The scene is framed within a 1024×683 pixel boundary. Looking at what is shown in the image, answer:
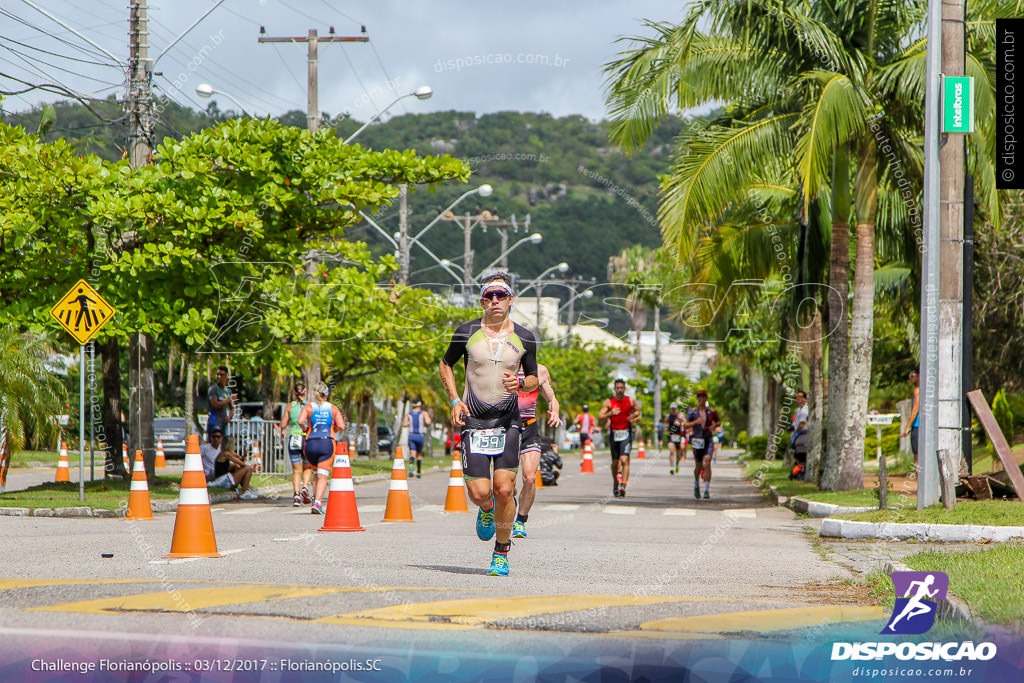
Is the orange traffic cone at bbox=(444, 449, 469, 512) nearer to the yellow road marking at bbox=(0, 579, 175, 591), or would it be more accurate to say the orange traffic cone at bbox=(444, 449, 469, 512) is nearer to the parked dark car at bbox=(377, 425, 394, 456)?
the yellow road marking at bbox=(0, 579, 175, 591)

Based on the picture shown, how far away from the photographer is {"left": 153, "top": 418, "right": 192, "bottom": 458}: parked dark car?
4209cm

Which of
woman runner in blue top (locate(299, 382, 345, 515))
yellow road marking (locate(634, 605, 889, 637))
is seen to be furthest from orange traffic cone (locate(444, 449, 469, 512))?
yellow road marking (locate(634, 605, 889, 637))

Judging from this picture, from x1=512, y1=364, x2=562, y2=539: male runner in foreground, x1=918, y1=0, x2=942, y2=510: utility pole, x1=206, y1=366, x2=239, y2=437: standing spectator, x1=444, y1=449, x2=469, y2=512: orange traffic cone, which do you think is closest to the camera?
x1=512, y1=364, x2=562, y2=539: male runner in foreground

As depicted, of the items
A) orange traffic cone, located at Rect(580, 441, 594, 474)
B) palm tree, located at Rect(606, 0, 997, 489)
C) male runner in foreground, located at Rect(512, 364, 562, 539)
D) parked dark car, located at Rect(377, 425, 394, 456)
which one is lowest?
parked dark car, located at Rect(377, 425, 394, 456)

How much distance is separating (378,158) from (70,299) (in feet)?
15.6

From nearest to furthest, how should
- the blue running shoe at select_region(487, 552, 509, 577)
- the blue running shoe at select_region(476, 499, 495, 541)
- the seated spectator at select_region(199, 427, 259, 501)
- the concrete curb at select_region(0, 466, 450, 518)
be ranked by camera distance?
the blue running shoe at select_region(487, 552, 509, 577) < the blue running shoe at select_region(476, 499, 495, 541) < the concrete curb at select_region(0, 466, 450, 518) < the seated spectator at select_region(199, 427, 259, 501)

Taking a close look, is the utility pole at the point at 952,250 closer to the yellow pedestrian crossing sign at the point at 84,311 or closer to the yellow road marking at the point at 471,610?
the yellow road marking at the point at 471,610

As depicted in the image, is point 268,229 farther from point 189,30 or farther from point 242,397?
point 242,397

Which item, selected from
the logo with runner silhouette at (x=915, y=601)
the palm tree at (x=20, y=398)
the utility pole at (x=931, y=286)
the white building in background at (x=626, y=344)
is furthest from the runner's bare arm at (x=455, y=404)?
the white building in background at (x=626, y=344)

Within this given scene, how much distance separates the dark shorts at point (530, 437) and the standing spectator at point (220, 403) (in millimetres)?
9412

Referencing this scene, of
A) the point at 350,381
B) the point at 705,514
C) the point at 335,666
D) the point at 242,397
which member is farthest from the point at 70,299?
the point at 242,397

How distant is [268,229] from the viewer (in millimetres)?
19125

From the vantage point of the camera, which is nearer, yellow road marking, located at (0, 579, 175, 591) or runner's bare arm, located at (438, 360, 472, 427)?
yellow road marking, located at (0, 579, 175, 591)

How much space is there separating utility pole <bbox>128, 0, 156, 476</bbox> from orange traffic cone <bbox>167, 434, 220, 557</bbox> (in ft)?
36.0
